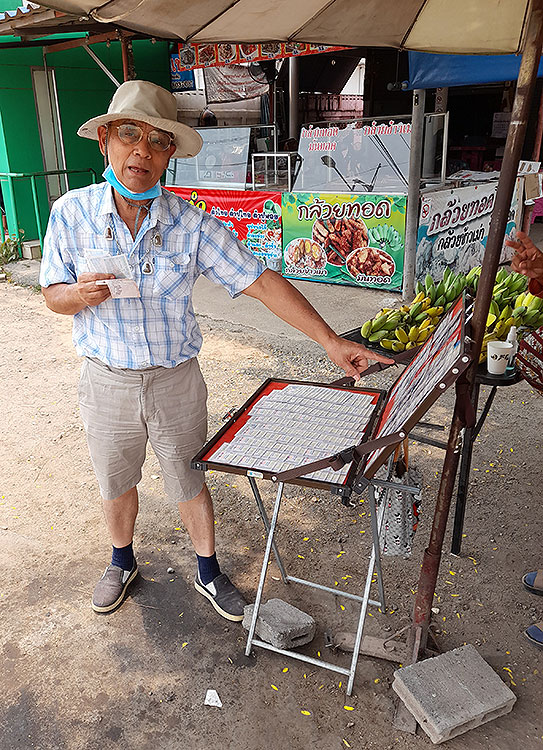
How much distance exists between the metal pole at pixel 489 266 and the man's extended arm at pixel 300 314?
1.62ft

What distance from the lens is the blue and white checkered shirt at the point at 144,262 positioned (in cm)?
234

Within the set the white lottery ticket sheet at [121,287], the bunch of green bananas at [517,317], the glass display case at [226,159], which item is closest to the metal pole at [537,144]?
the glass display case at [226,159]

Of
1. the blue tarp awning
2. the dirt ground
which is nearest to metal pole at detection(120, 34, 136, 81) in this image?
the blue tarp awning

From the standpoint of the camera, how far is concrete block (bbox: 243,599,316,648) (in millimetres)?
2561

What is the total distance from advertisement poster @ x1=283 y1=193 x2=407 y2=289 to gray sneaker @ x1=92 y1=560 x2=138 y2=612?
Answer: 5.23m

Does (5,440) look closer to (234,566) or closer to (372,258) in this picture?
(234,566)

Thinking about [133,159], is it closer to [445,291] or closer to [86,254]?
[86,254]

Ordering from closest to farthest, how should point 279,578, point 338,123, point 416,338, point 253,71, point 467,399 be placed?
point 467,399 → point 279,578 → point 416,338 → point 338,123 → point 253,71

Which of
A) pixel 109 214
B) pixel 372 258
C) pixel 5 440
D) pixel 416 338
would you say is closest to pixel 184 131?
pixel 109 214

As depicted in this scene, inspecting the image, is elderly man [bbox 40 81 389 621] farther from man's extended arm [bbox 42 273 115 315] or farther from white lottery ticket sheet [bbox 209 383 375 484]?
white lottery ticket sheet [bbox 209 383 375 484]

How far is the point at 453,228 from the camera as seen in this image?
294 inches

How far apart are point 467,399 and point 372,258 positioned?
5.49 metres

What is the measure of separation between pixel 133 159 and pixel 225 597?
1.92 m

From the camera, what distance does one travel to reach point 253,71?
9.89 metres
